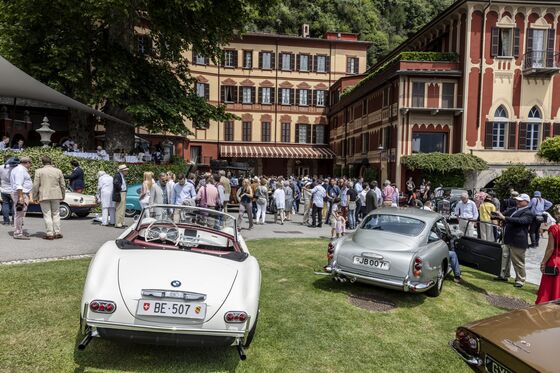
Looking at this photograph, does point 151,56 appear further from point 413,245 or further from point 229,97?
point 229,97

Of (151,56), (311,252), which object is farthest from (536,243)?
(151,56)

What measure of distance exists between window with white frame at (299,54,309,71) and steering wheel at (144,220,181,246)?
43949 mm

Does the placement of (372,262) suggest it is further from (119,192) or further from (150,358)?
(119,192)

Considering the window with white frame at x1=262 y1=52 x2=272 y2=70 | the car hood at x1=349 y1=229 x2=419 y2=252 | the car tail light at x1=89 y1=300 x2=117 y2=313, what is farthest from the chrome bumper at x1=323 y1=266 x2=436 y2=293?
the window with white frame at x1=262 y1=52 x2=272 y2=70

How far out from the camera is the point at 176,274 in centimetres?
425

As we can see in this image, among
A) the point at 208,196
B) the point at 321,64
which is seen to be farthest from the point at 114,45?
the point at 321,64

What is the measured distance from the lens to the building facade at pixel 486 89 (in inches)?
1129

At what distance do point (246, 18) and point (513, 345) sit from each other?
63.4ft

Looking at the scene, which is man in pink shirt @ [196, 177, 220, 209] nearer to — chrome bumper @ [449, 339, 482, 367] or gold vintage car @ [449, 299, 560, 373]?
gold vintage car @ [449, 299, 560, 373]

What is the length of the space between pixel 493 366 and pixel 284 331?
268 centimetres

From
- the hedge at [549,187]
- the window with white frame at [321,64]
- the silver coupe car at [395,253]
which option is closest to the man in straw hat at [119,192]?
the silver coupe car at [395,253]

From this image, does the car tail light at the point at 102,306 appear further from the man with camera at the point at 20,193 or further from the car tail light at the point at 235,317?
the man with camera at the point at 20,193

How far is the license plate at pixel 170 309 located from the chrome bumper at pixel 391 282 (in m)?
3.63

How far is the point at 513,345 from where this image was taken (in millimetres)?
3268
